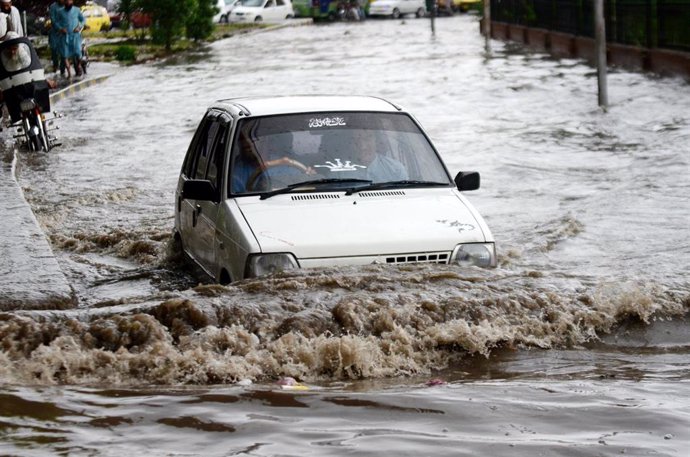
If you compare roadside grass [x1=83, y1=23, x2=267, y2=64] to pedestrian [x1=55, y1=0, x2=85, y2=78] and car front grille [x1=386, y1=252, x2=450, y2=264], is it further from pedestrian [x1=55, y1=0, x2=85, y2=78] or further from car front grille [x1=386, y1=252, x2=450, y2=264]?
car front grille [x1=386, y1=252, x2=450, y2=264]

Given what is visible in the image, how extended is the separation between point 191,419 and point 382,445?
945 millimetres

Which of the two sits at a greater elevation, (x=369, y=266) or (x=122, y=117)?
(x=369, y=266)

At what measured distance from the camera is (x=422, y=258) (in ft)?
27.1

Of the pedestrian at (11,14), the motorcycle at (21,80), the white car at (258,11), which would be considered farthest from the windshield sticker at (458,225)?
the white car at (258,11)

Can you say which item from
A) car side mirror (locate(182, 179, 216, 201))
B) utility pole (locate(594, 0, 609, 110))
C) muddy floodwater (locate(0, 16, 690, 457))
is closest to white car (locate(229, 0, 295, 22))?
utility pole (locate(594, 0, 609, 110))

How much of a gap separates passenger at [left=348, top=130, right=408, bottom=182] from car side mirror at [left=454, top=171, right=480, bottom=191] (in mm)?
371

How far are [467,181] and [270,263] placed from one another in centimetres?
177

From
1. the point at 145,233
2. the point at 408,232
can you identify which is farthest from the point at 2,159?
the point at 408,232

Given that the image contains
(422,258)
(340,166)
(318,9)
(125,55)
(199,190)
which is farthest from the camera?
(318,9)

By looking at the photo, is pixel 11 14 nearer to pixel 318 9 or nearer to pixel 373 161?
pixel 373 161

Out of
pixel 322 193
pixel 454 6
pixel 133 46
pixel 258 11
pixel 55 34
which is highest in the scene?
pixel 322 193

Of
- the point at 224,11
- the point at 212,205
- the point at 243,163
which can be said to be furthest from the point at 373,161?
the point at 224,11

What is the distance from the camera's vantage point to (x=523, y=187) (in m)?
16.3

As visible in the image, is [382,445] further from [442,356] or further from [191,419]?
[442,356]
